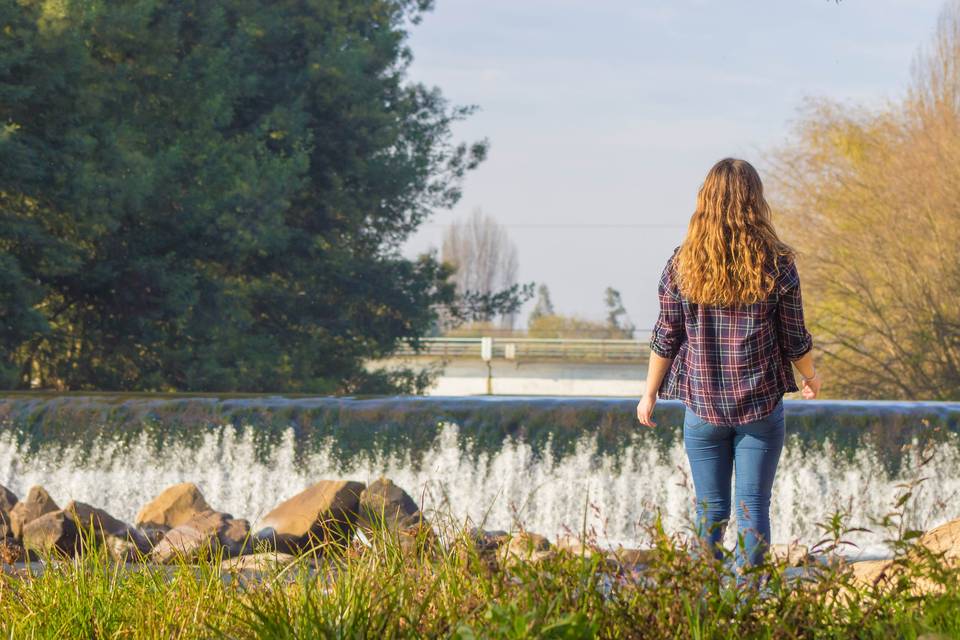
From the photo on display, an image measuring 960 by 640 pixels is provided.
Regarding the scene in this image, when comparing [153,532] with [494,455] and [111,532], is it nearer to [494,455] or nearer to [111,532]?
[111,532]

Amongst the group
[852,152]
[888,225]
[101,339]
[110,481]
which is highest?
[852,152]

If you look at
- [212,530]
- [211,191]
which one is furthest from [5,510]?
[211,191]

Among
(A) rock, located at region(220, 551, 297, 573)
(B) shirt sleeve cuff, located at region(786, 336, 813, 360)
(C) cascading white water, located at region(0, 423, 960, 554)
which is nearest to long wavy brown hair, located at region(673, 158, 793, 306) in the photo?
(B) shirt sleeve cuff, located at region(786, 336, 813, 360)

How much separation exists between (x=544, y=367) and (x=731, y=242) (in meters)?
43.4

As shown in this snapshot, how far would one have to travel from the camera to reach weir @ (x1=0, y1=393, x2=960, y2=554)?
1112 centimetres

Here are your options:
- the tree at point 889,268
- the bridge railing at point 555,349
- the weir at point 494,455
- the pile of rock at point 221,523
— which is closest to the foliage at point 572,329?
the bridge railing at point 555,349

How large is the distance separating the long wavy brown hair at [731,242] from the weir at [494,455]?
660 cm

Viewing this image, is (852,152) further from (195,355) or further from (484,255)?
(484,255)

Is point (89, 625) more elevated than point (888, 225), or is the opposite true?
point (888, 225)

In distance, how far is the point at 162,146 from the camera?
2092 centimetres

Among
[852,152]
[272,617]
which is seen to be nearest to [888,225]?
[852,152]

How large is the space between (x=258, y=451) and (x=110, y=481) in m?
1.55

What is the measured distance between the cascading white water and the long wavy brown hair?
258 inches

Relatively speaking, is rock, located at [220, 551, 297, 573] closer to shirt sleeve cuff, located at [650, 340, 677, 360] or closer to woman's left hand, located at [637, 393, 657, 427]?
woman's left hand, located at [637, 393, 657, 427]
